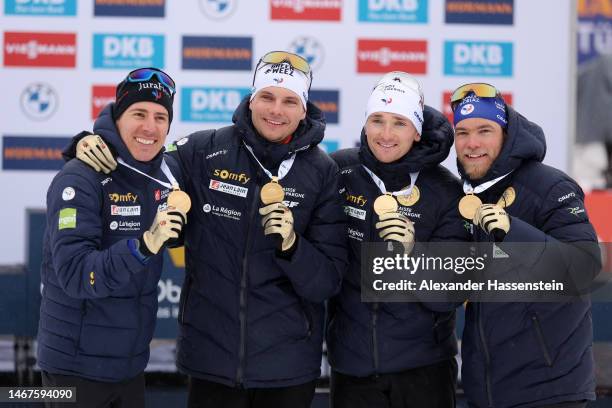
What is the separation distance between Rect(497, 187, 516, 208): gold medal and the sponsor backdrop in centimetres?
A: 261

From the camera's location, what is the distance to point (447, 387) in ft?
10.6

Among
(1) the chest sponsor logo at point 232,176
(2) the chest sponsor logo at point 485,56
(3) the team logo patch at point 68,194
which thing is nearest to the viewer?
(3) the team logo patch at point 68,194

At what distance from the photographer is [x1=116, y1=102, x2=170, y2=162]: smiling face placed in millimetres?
2969

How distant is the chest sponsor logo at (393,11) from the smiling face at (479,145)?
2.80m

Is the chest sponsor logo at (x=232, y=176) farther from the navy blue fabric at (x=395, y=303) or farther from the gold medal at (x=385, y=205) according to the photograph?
the gold medal at (x=385, y=205)

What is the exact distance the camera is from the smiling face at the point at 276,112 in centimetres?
A: 315

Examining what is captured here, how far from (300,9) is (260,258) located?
9.91 ft

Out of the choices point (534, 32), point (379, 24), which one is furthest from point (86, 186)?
point (534, 32)

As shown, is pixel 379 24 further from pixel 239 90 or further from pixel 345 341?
pixel 345 341

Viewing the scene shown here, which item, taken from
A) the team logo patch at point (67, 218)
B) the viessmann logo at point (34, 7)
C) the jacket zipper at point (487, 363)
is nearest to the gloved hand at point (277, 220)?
the team logo patch at point (67, 218)

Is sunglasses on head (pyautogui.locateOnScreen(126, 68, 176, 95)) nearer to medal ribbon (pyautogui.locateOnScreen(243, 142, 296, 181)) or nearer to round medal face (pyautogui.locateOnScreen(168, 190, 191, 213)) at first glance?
medal ribbon (pyautogui.locateOnScreen(243, 142, 296, 181))

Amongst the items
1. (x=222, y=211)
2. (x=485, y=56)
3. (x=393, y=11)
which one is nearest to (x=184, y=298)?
(x=222, y=211)

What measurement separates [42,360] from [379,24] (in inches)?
143

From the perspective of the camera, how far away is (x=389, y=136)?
3168mm
